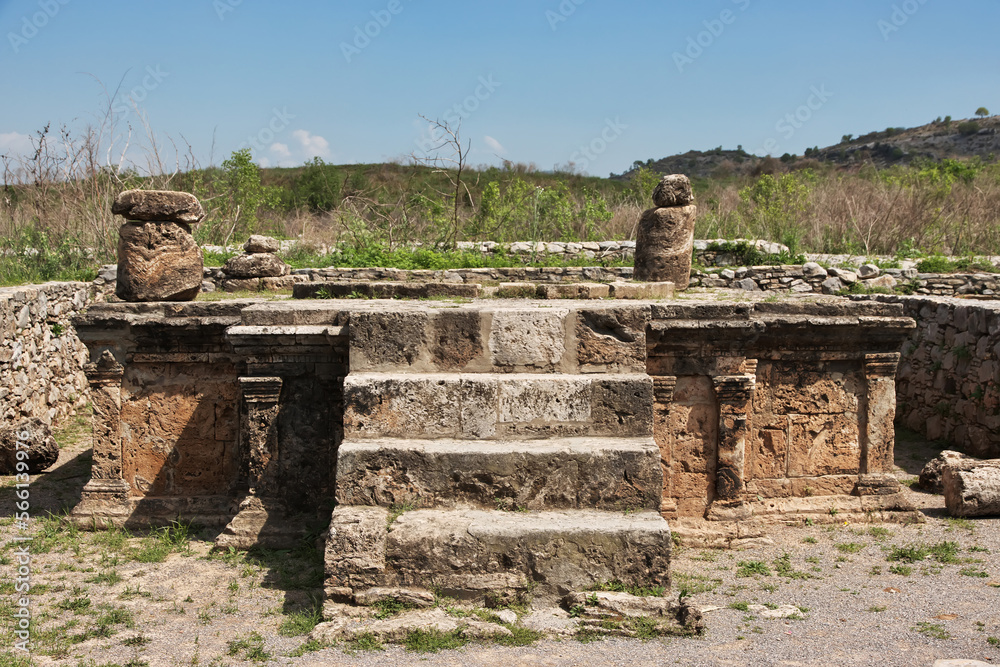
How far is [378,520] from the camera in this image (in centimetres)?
397

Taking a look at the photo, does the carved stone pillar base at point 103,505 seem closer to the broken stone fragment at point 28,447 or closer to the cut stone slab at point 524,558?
the broken stone fragment at point 28,447

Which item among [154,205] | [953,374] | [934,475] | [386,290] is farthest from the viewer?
[953,374]

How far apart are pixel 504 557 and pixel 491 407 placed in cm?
85

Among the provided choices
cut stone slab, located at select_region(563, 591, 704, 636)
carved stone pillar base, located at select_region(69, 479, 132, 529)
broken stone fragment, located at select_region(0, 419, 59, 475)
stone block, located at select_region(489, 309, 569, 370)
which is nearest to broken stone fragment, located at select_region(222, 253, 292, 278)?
broken stone fragment, located at select_region(0, 419, 59, 475)

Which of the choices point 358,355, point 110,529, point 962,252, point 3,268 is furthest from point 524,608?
point 962,252

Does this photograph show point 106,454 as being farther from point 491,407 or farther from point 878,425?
point 878,425

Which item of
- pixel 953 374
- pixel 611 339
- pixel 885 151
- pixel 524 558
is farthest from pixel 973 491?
pixel 885 151

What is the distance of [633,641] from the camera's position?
361 centimetres

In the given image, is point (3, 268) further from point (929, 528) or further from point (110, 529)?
point (929, 528)

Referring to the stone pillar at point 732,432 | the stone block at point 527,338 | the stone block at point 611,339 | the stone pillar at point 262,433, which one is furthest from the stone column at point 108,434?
the stone pillar at point 732,432

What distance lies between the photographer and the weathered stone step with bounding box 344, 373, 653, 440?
4.29 meters

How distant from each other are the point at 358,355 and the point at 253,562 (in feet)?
4.85

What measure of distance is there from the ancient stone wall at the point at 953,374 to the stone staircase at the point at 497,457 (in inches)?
162

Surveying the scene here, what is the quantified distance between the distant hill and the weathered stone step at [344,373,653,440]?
29.6 meters
